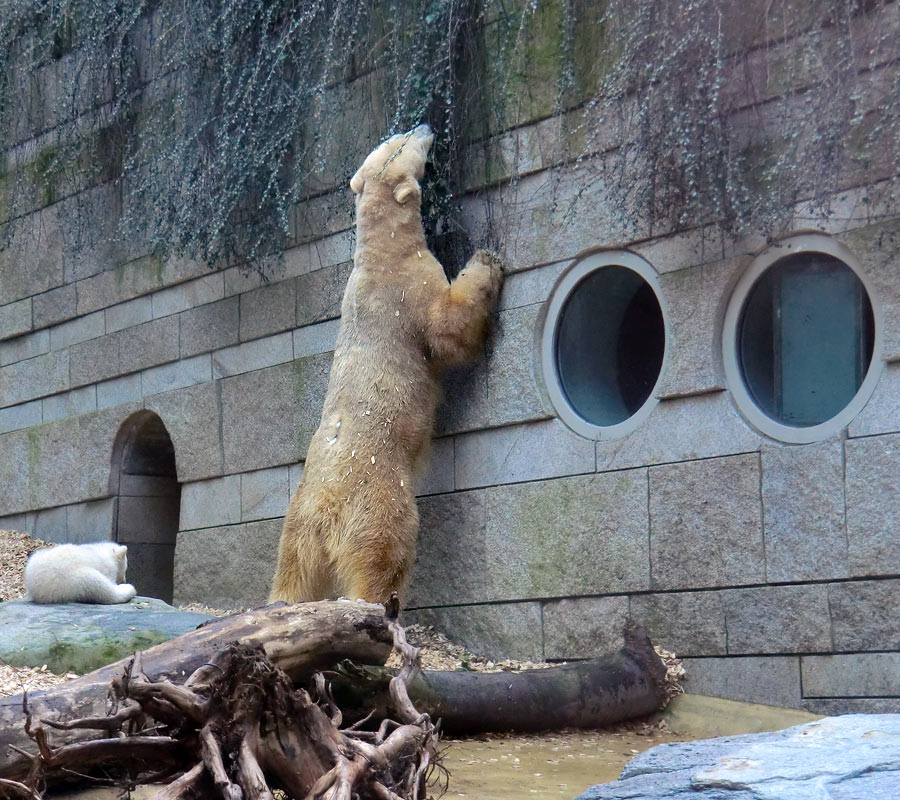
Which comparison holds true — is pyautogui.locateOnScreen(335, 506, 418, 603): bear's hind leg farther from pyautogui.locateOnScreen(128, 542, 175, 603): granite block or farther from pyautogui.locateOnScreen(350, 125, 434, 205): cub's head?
pyautogui.locateOnScreen(128, 542, 175, 603): granite block

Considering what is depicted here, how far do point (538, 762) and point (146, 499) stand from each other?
180 inches

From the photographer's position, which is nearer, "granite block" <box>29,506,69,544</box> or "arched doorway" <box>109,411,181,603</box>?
"arched doorway" <box>109,411,181,603</box>

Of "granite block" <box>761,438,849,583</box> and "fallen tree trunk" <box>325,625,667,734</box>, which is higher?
"granite block" <box>761,438,849,583</box>

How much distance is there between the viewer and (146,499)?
314 inches

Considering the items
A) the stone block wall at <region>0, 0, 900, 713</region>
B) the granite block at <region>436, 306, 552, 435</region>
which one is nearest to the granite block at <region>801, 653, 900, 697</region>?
the stone block wall at <region>0, 0, 900, 713</region>

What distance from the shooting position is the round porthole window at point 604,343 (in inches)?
205

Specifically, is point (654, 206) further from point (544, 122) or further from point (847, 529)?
point (847, 529)

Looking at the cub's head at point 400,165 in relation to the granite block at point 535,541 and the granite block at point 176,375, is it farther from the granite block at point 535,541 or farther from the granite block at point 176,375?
the granite block at point 176,375

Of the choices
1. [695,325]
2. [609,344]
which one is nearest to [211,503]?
[609,344]

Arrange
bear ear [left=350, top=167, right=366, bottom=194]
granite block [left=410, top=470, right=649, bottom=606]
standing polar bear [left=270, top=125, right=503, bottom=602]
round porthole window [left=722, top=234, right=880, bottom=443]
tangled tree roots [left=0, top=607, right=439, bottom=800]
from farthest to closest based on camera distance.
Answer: bear ear [left=350, top=167, right=366, bottom=194]
standing polar bear [left=270, top=125, right=503, bottom=602]
granite block [left=410, top=470, right=649, bottom=606]
round porthole window [left=722, top=234, right=880, bottom=443]
tangled tree roots [left=0, top=607, right=439, bottom=800]

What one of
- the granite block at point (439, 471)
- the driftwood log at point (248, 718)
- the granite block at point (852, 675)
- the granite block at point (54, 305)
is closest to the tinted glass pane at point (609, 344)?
the granite block at point (439, 471)

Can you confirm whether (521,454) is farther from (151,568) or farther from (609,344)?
(151,568)

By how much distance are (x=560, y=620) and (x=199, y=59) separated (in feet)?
13.1

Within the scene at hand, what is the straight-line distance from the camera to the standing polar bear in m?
5.18
